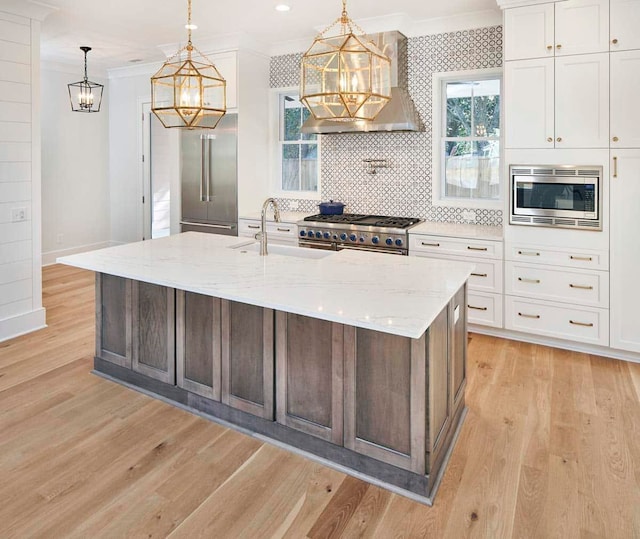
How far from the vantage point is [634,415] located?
287cm

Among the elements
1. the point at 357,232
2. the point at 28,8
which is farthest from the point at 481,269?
the point at 28,8

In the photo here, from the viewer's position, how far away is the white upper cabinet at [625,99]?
3418mm

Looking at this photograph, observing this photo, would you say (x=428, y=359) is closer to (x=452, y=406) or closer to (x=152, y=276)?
(x=452, y=406)

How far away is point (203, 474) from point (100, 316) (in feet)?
5.03

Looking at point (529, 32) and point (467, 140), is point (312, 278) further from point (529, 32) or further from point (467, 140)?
point (467, 140)

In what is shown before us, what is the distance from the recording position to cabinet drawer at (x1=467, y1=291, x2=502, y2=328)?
4.12 m

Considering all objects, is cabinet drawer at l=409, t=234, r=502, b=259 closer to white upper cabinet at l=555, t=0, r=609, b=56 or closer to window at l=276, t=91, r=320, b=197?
white upper cabinet at l=555, t=0, r=609, b=56

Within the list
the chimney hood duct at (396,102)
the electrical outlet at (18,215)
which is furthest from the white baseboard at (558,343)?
the electrical outlet at (18,215)

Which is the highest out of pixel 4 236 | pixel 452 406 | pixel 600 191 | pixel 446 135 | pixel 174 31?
pixel 174 31

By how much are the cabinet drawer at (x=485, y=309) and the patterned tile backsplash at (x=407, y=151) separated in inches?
34.7

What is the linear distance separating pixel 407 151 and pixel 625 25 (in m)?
2.06

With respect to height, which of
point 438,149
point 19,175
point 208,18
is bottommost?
point 19,175

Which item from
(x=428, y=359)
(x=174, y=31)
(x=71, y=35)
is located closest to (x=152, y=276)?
(x=428, y=359)

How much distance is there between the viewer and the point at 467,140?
4.76 m
